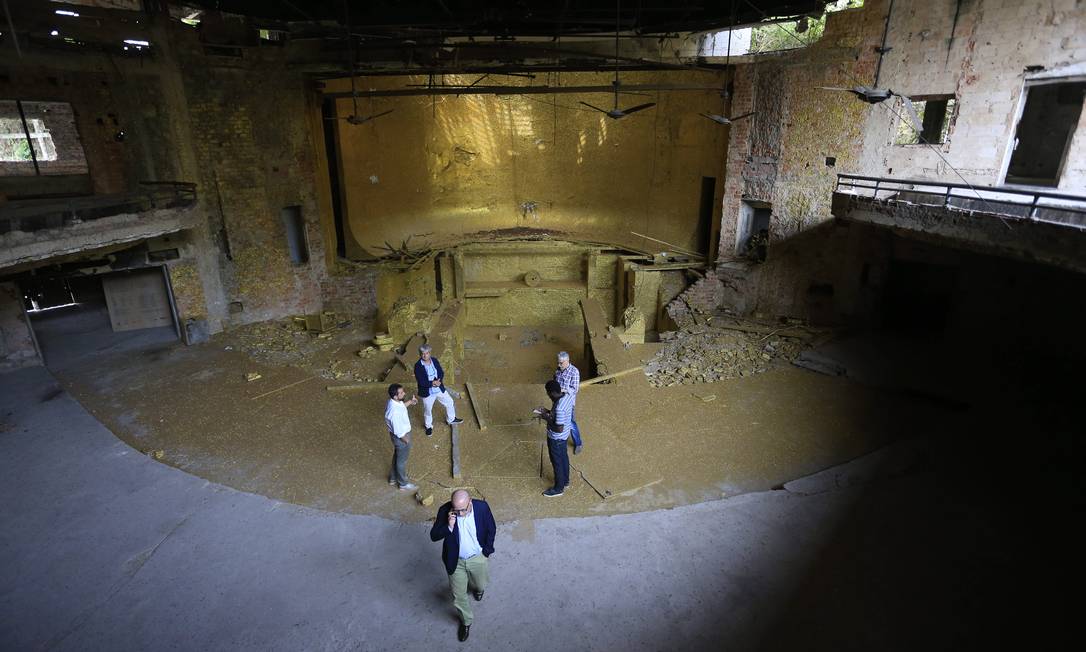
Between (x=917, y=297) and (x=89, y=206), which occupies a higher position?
(x=89, y=206)

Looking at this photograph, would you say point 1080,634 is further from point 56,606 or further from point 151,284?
point 151,284

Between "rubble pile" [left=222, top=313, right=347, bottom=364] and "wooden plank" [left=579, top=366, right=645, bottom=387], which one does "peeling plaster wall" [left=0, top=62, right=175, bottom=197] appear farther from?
"wooden plank" [left=579, top=366, right=645, bottom=387]

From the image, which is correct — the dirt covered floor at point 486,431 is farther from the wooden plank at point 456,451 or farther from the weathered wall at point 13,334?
the weathered wall at point 13,334

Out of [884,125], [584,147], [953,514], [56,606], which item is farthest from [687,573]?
[584,147]

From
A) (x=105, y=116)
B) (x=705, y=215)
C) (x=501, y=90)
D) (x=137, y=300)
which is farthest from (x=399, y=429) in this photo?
(x=705, y=215)

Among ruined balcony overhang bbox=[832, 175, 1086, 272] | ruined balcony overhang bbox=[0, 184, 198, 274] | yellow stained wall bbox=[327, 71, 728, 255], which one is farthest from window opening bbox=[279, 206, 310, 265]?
ruined balcony overhang bbox=[832, 175, 1086, 272]

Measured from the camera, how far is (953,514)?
234 inches

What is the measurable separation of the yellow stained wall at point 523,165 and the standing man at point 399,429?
10.2 meters

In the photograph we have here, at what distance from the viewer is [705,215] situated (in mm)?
15578

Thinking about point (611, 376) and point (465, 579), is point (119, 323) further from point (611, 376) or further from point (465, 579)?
point (465, 579)

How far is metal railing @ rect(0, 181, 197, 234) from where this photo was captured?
26.9ft

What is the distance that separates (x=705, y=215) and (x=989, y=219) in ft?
28.6

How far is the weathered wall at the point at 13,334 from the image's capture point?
9.60 metres

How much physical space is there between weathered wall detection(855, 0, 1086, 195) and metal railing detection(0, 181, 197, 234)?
13792 millimetres
